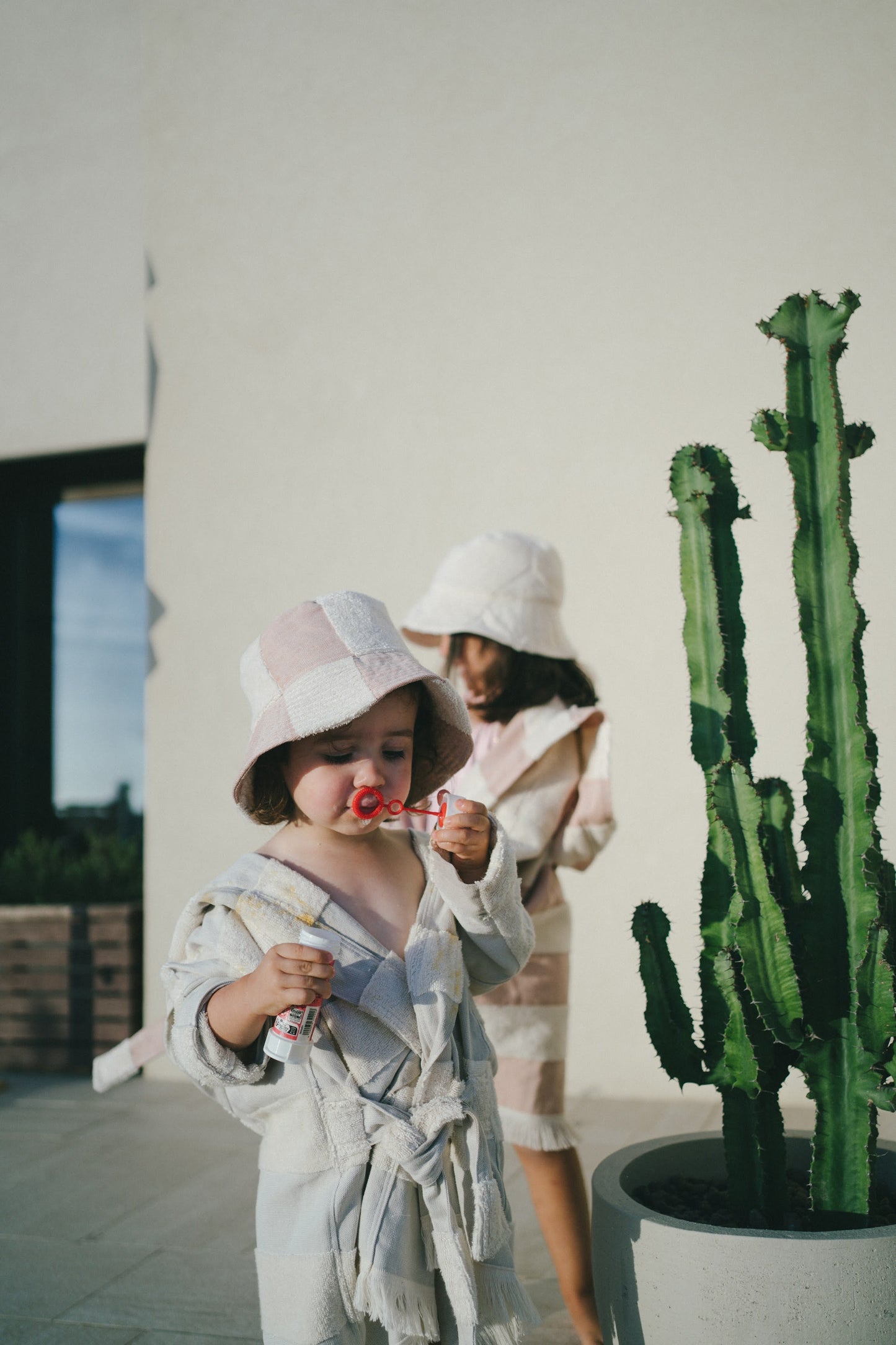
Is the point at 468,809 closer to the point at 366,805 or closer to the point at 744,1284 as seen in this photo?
the point at 366,805

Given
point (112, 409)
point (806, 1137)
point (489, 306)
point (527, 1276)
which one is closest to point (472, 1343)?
point (806, 1137)

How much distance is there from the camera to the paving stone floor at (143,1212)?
9.03 feet

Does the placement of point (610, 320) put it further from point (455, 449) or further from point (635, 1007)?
point (635, 1007)

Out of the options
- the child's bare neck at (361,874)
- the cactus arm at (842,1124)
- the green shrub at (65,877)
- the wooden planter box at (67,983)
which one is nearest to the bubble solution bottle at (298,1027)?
the child's bare neck at (361,874)

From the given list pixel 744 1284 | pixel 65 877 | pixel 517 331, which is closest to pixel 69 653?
pixel 65 877

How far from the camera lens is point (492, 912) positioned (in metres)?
1.69

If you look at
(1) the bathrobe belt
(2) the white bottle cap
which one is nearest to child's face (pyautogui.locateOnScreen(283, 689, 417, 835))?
(2) the white bottle cap

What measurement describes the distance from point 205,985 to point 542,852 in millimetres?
1162

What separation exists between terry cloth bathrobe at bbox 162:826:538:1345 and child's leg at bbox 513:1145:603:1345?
85cm

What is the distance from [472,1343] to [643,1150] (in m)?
0.62

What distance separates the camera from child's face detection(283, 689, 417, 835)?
165cm

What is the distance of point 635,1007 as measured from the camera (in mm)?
4543

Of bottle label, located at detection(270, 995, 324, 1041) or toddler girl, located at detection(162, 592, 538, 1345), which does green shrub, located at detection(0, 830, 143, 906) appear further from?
bottle label, located at detection(270, 995, 324, 1041)

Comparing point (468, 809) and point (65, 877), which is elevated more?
point (468, 809)
